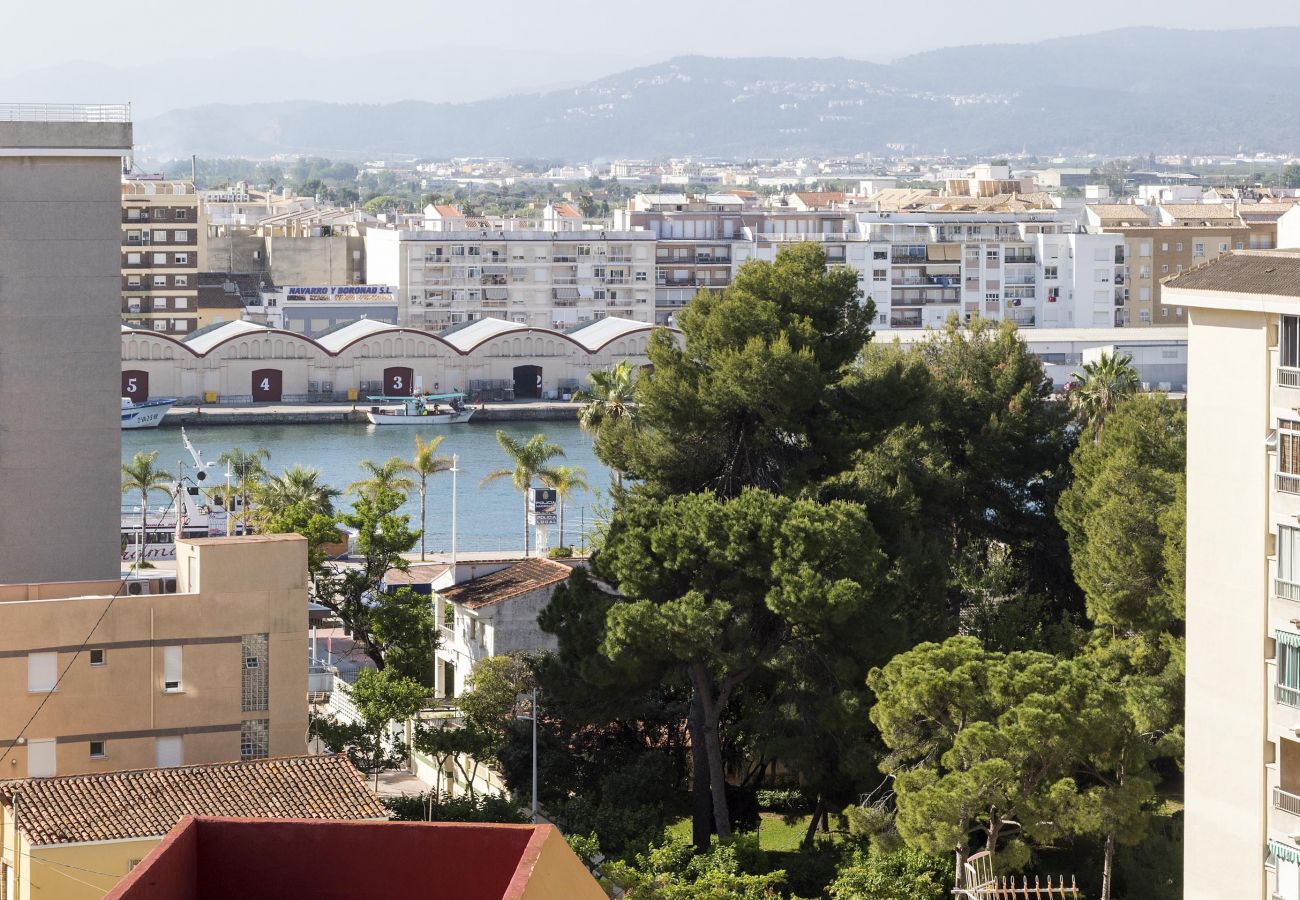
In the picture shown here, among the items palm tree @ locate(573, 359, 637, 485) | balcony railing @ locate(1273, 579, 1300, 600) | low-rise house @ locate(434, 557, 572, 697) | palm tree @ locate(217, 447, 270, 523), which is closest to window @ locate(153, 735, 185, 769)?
low-rise house @ locate(434, 557, 572, 697)

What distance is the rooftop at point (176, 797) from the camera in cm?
1120

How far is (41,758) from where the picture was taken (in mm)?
12938

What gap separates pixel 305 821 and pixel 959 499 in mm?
14944

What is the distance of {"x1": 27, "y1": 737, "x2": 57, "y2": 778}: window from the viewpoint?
42.3 feet

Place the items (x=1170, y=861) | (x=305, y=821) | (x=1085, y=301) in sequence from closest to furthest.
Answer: (x=305, y=821) → (x=1170, y=861) → (x=1085, y=301)

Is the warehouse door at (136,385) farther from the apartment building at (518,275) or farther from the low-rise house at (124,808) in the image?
the low-rise house at (124,808)

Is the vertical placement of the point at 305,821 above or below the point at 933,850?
above

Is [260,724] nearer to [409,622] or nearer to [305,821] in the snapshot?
[409,622]

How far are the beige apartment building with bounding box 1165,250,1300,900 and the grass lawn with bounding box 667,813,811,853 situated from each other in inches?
215

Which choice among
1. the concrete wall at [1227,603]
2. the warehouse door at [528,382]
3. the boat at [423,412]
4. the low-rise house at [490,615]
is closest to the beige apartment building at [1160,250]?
the warehouse door at [528,382]

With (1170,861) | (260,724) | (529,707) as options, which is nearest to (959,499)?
(529,707)

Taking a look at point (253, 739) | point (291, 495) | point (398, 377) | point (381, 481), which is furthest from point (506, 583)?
point (398, 377)

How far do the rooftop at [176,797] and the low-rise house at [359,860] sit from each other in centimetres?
687

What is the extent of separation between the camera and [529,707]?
52.7ft
